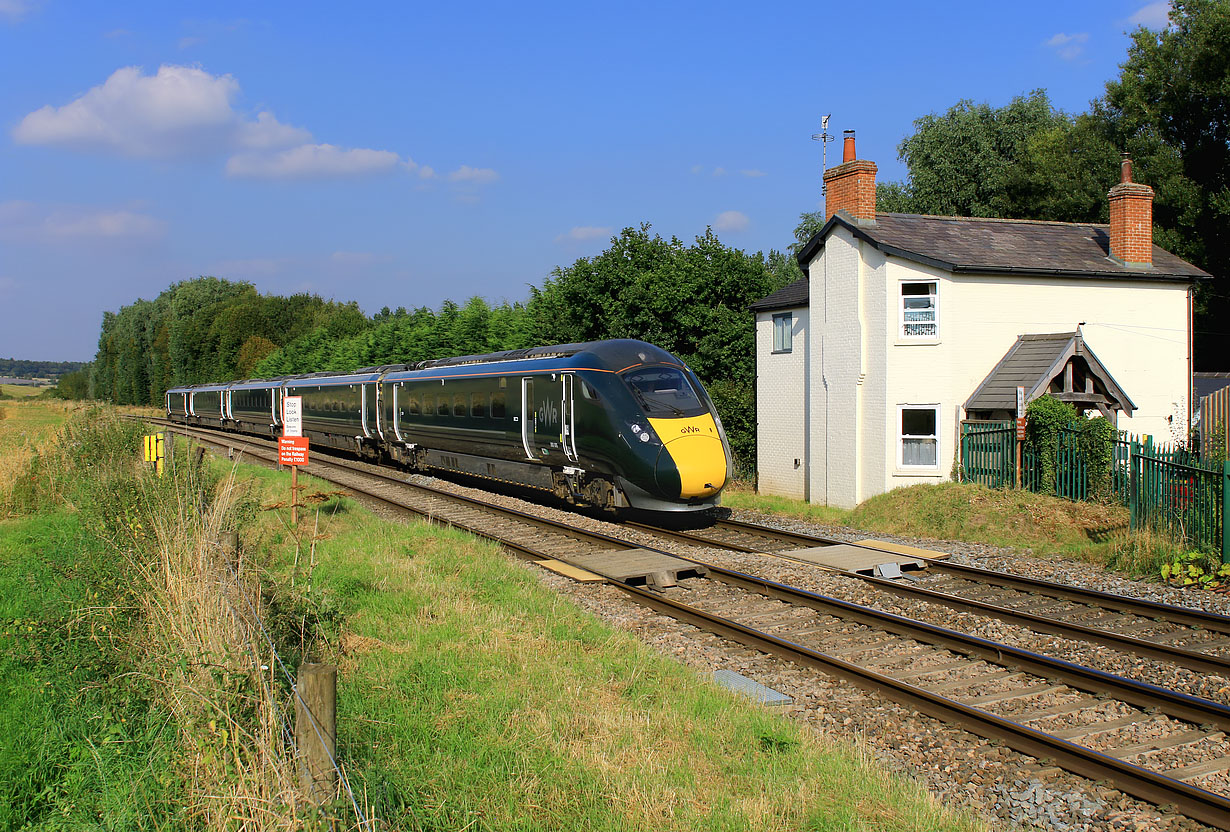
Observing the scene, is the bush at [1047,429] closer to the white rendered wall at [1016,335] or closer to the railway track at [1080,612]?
the white rendered wall at [1016,335]

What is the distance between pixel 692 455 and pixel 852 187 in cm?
845

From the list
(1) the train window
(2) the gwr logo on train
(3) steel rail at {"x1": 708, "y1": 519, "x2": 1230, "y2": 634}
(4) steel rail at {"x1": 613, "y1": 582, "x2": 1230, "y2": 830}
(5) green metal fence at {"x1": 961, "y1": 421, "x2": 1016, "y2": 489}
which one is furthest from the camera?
(5) green metal fence at {"x1": 961, "y1": 421, "x2": 1016, "y2": 489}

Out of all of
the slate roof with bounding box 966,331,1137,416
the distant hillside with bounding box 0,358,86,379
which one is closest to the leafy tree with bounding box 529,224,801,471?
the slate roof with bounding box 966,331,1137,416

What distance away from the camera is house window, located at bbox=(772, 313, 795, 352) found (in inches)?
884

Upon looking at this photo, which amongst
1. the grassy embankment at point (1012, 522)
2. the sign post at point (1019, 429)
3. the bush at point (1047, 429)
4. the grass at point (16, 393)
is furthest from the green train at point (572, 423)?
the grass at point (16, 393)

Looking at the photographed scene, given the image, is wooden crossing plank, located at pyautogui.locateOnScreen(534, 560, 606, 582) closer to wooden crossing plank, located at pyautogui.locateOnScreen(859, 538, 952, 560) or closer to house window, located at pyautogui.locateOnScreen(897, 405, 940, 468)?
wooden crossing plank, located at pyautogui.locateOnScreen(859, 538, 952, 560)

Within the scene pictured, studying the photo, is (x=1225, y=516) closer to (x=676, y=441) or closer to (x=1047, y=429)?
(x=1047, y=429)

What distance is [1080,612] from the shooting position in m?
10.1

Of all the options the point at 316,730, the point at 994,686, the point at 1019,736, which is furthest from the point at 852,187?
the point at 316,730

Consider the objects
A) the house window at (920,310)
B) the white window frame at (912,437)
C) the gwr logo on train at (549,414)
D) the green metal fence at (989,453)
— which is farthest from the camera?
the house window at (920,310)

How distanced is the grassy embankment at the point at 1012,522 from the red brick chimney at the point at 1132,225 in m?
7.73

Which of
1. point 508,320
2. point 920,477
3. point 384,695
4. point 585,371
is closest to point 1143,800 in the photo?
point 384,695

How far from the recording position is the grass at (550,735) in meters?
4.75

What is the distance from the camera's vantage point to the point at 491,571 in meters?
11.1
